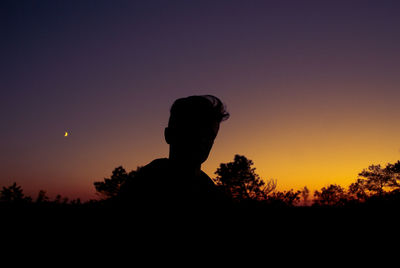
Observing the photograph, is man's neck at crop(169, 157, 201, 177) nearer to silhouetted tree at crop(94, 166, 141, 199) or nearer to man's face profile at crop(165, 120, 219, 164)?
man's face profile at crop(165, 120, 219, 164)

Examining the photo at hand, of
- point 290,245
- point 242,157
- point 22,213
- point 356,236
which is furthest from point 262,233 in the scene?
point 242,157

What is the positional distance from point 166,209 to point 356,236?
12.2 feet

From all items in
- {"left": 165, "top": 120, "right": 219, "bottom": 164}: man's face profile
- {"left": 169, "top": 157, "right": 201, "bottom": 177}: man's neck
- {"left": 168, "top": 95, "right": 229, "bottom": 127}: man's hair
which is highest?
{"left": 168, "top": 95, "right": 229, "bottom": 127}: man's hair

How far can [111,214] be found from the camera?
0.90 metres

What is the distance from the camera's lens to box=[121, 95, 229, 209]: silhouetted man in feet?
3.15

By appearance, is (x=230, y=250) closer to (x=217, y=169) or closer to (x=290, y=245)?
(x=290, y=245)

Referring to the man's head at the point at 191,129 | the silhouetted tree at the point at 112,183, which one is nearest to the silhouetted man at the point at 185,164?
the man's head at the point at 191,129

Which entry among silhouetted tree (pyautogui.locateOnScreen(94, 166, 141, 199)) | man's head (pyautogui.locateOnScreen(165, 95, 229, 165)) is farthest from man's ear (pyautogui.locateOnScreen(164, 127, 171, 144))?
silhouetted tree (pyautogui.locateOnScreen(94, 166, 141, 199))

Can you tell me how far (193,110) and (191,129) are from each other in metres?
0.10

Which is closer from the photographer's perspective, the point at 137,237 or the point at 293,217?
the point at 137,237

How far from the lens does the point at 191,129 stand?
1137mm

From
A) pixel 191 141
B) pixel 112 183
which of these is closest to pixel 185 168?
pixel 191 141

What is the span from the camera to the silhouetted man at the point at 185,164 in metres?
0.96

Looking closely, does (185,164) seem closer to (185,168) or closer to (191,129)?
(185,168)
